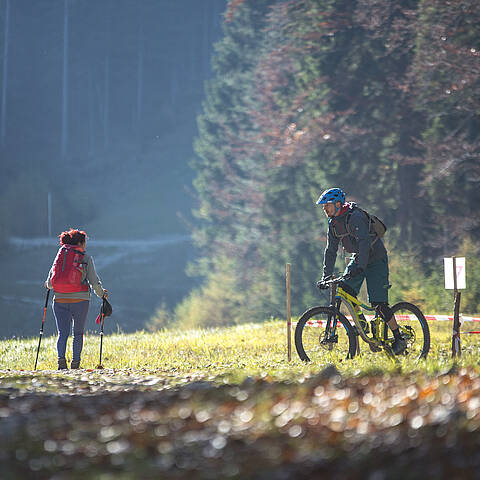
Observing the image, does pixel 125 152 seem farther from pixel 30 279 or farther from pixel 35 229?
pixel 30 279

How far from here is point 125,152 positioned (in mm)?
85438

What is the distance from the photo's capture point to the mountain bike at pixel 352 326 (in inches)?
438

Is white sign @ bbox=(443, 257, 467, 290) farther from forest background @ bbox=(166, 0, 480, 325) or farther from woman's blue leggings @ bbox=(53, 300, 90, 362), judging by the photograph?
forest background @ bbox=(166, 0, 480, 325)

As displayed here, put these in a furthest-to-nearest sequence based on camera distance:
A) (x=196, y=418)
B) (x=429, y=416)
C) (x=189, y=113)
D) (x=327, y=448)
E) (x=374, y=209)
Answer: (x=189, y=113) < (x=374, y=209) < (x=196, y=418) < (x=429, y=416) < (x=327, y=448)

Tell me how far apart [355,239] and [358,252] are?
34 cm

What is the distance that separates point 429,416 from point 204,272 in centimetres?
3842

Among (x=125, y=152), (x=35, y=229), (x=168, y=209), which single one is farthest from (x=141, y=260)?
(x=125, y=152)

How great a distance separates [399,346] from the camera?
36.6 feet

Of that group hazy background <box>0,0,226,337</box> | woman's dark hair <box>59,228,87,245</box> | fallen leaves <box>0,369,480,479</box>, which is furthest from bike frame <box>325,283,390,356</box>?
hazy background <box>0,0,226,337</box>

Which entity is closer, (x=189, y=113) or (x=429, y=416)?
(x=429, y=416)

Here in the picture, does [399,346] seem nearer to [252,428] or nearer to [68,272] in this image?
[68,272]

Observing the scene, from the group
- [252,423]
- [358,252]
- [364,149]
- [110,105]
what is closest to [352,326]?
[358,252]

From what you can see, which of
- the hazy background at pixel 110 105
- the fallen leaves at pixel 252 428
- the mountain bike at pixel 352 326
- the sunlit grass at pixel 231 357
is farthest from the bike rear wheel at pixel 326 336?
the hazy background at pixel 110 105

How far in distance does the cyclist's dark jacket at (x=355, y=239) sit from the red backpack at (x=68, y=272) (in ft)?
11.3
